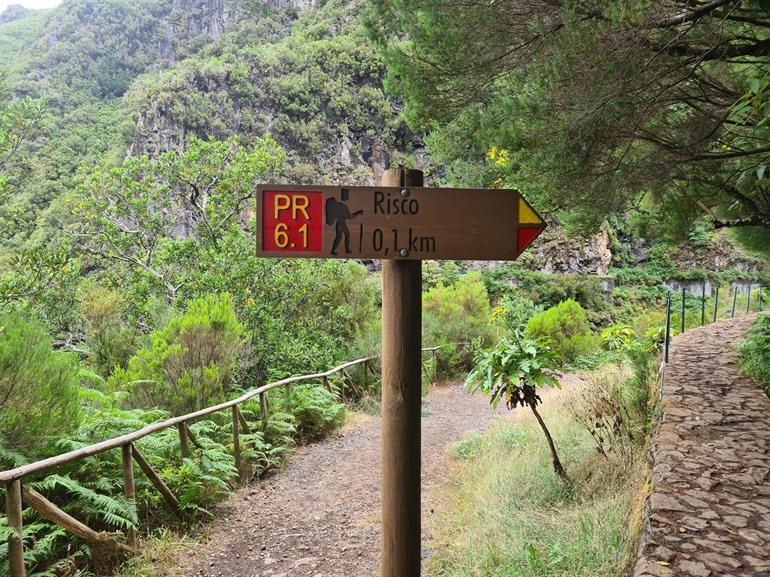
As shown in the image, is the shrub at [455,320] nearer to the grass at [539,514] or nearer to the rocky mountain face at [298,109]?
the grass at [539,514]

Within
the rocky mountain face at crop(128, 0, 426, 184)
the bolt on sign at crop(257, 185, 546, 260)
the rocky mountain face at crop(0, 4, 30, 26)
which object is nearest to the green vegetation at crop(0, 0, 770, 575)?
the bolt on sign at crop(257, 185, 546, 260)

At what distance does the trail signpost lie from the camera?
1796mm

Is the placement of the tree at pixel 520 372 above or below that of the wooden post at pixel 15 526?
above

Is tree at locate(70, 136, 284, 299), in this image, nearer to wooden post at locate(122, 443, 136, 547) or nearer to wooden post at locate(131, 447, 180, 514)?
wooden post at locate(131, 447, 180, 514)

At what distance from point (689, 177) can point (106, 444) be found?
5627 mm

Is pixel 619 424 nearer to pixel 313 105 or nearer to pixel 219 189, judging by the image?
pixel 219 189

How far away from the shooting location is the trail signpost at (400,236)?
5.89 feet

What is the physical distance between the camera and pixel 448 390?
38.7 ft

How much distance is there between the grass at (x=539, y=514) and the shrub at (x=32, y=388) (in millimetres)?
2908

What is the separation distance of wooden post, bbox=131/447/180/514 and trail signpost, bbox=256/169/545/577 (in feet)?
8.54

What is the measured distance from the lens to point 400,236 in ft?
5.93

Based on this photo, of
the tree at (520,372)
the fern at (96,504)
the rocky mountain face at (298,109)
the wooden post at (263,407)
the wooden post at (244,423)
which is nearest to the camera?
the fern at (96,504)

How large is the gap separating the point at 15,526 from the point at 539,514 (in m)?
3.19

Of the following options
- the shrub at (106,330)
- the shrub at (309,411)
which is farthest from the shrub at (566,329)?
the shrub at (106,330)
